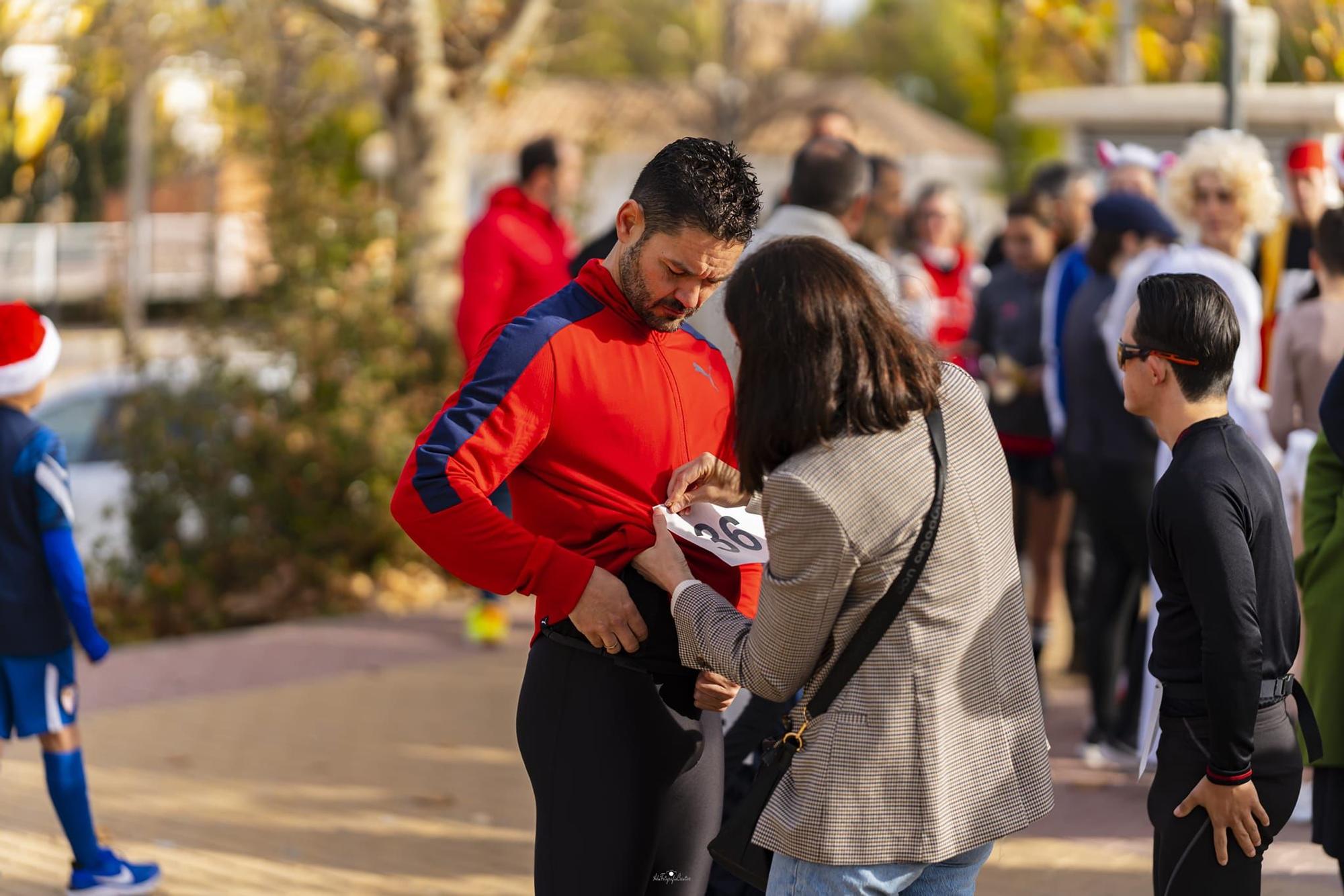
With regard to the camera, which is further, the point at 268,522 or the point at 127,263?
A: the point at 127,263

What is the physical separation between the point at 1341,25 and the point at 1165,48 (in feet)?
14.6

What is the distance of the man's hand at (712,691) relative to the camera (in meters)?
3.16

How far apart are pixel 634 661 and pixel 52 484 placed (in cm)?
250

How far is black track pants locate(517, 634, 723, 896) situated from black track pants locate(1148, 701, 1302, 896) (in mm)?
985

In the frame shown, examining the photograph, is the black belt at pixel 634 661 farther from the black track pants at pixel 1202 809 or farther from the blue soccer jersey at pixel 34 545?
the blue soccer jersey at pixel 34 545

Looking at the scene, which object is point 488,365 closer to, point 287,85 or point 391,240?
point 391,240

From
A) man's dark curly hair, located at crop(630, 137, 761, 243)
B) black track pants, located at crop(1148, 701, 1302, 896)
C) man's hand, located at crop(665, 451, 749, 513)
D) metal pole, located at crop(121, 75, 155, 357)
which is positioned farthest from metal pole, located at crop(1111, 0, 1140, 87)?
man's hand, located at crop(665, 451, 749, 513)

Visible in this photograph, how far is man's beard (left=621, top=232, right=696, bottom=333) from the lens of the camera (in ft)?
10.5

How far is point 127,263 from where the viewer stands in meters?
13.9

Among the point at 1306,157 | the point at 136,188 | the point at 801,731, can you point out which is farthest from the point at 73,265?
the point at 801,731

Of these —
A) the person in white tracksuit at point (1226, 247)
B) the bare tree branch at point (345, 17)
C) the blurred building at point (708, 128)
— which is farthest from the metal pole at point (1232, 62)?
the blurred building at point (708, 128)

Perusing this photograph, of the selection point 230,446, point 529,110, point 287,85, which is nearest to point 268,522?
point 230,446

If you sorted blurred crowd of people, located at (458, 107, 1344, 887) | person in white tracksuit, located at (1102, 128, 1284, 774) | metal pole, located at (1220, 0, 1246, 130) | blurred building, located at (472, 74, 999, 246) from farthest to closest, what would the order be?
blurred building, located at (472, 74, 999, 246) < metal pole, located at (1220, 0, 1246, 130) < person in white tracksuit, located at (1102, 128, 1284, 774) < blurred crowd of people, located at (458, 107, 1344, 887)

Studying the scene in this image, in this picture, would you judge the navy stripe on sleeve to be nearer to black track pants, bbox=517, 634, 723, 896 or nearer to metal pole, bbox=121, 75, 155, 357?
black track pants, bbox=517, 634, 723, 896
